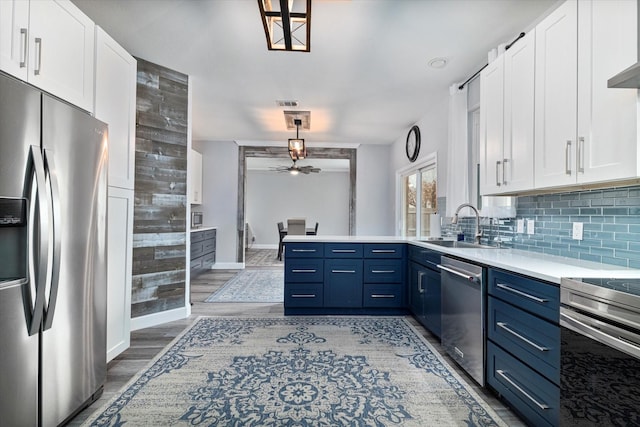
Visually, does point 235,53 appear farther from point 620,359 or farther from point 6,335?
point 620,359

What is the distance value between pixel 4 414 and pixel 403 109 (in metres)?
4.65

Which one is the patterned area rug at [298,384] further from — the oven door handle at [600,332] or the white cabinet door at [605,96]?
the white cabinet door at [605,96]

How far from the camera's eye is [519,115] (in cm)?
209

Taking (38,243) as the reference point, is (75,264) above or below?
below

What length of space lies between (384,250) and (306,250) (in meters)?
0.85

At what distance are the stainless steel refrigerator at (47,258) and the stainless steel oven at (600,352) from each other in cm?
230

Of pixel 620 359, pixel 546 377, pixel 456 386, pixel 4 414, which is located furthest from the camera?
pixel 456 386

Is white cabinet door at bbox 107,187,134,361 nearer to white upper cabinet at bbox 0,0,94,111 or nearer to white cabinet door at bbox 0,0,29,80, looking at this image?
→ white upper cabinet at bbox 0,0,94,111

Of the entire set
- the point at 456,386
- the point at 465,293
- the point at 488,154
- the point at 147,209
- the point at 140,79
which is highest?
the point at 140,79

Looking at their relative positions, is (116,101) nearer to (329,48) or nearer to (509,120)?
(329,48)

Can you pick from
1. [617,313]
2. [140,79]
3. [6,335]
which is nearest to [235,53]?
[140,79]

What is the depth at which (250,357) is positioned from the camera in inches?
95.0

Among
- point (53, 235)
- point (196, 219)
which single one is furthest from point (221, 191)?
Answer: point (53, 235)

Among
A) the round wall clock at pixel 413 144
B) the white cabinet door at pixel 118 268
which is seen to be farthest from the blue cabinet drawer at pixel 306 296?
the round wall clock at pixel 413 144
